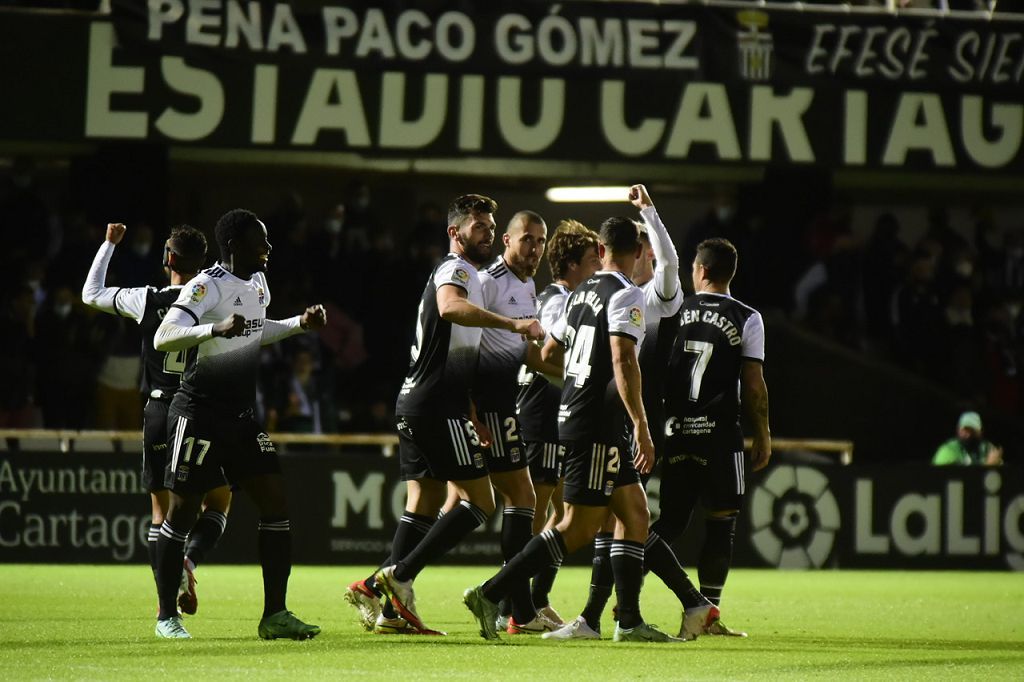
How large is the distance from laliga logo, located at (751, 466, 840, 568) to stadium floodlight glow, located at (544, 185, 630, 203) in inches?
204

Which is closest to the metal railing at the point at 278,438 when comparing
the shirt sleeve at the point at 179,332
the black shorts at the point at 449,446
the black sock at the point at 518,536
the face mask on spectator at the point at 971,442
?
the face mask on spectator at the point at 971,442

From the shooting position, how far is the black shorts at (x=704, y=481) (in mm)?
8961

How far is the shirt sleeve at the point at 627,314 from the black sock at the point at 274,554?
6.10 ft

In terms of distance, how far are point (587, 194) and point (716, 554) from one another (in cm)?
1177

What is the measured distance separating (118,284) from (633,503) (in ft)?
30.2

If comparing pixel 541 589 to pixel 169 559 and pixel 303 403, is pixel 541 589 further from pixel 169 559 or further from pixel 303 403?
pixel 303 403

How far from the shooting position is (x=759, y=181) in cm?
1931

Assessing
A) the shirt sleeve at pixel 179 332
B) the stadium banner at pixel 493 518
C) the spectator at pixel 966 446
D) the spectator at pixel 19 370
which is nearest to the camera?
the shirt sleeve at pixel 179 332

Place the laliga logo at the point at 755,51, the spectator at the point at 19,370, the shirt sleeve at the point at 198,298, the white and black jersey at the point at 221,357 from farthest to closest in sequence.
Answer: the laliga logo at the point at 755,51 < the spectator at the point at 19,370 < the white and black jersey at the point at 221,357 < the shirt sleeve at the point at 198,298

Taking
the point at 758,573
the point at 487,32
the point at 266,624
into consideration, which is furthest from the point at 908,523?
the point at 266,624

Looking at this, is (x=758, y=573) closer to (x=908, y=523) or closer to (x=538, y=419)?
(x=908, y=523)

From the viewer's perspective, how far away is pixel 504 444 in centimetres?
901

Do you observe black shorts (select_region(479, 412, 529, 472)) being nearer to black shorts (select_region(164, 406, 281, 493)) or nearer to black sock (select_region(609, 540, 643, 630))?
black sock (select_region(609, 540, 643, 630))

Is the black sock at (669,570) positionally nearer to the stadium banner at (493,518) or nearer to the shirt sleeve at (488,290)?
the shirt sleeve at (488,290)
